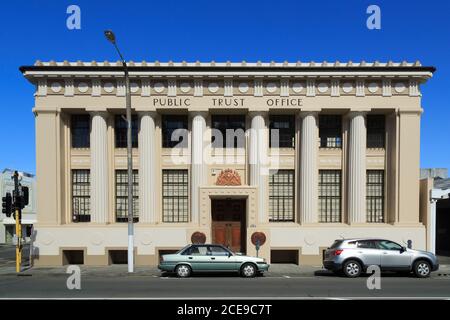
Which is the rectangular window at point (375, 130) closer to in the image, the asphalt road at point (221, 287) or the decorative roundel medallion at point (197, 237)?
the asphalt road at point (221, 287)

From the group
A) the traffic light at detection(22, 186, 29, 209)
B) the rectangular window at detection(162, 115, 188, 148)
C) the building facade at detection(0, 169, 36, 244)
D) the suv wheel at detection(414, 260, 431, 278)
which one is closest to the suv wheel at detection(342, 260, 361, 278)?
the suv wheel at detection(414, 260, 431, 278)

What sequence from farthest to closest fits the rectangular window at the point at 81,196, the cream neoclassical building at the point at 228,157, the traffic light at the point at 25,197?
the rectangular window at the point at 81,196, the cream neoclassical building at the point at 228,157, the traffic light at the point at 25,197

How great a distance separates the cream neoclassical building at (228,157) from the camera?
17891mm

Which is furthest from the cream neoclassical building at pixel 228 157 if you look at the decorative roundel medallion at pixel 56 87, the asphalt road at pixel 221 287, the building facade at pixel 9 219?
the building facade at pixel 9 219

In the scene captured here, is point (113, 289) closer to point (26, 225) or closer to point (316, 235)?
point (316, 235)

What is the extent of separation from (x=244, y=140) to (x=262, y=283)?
8.21m

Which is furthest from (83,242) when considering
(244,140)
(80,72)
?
(244,140)

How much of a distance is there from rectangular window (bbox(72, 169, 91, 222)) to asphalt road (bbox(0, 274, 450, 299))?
4510mm

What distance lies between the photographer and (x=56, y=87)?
1806cm

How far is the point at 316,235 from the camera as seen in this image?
58.8ft

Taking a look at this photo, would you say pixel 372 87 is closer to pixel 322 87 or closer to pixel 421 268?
pixel 322 87

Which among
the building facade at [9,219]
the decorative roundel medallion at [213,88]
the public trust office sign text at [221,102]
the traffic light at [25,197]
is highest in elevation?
the decorative roundel medallion at [213,88]

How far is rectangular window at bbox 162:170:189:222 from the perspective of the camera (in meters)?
18.8

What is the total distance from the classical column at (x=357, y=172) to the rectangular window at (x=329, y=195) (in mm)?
754
